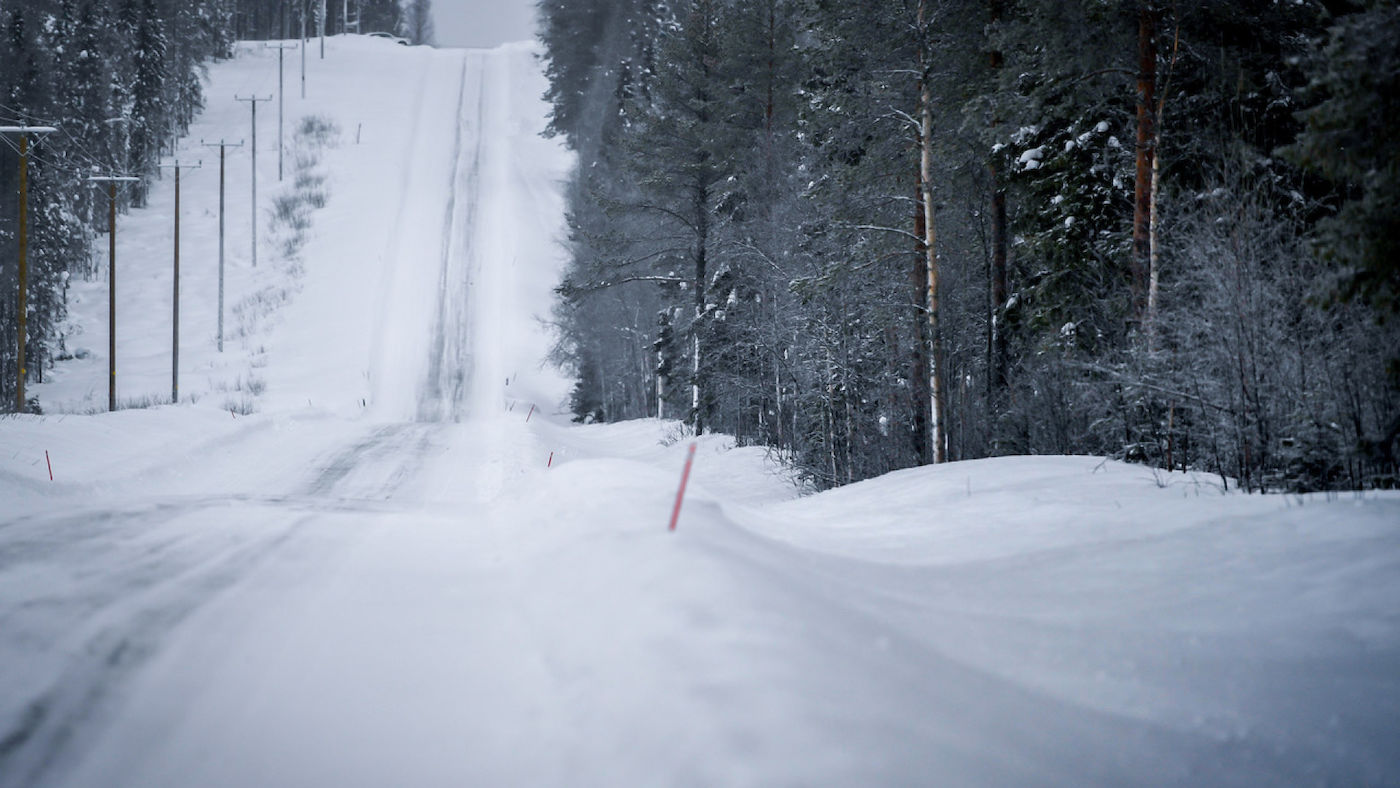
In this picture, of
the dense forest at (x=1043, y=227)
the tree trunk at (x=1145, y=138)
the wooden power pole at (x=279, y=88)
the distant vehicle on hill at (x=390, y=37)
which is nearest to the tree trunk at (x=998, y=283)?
the dense forest at (x=1043, y=227)

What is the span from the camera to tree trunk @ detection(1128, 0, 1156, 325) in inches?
438

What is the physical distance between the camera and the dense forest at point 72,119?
3200 cm

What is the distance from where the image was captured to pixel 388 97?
6375cm

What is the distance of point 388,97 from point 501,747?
7171 cm

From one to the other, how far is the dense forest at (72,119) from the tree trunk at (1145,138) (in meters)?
26.6

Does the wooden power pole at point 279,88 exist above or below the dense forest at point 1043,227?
above

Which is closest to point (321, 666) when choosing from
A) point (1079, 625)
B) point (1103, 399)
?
point (1079, 625)

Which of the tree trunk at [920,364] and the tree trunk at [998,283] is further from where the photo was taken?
the tree trunk at [998,283]

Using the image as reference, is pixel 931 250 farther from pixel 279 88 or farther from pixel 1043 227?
pixel 279 88

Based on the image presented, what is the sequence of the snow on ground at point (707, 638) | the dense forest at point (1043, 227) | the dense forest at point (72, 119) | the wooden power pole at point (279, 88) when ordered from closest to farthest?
the snow on ground at point (707, 638) → the dense forest at point (1043, 227) → the dense forest at point (72, 119) → the wooden power pole at point (279, 88)

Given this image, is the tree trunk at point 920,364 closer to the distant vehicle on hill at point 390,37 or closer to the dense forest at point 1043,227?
the dense forest at point 1043,227

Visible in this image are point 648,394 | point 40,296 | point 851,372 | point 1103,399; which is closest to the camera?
point 1103,399

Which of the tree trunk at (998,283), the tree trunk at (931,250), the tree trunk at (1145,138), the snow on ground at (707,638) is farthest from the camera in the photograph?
the tree trunk at (998,283)

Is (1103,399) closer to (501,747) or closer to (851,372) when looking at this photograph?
(851,372)
